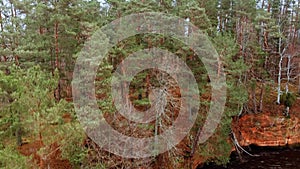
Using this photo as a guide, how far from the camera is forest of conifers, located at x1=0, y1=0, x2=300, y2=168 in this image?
384 inches

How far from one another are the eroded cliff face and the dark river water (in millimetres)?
478

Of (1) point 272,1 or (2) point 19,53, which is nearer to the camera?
(2) point 19,53

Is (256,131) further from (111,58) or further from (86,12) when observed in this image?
(86,12)

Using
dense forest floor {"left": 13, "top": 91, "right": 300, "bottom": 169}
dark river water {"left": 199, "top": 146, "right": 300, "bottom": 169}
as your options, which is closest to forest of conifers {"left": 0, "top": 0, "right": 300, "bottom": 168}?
dense forest floor {"left": 13, "top": 91, "right": 300, "bottom": 169}

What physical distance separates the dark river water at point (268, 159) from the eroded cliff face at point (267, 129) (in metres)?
0.48

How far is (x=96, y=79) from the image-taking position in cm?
1113

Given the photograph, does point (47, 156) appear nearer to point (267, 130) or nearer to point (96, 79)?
point (96, 79)

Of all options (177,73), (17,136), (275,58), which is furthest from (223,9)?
(17,136)

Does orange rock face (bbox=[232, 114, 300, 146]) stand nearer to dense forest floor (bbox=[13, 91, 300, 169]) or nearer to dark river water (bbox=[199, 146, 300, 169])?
dense forest floor (bbox=[13, 91, 300, 169])

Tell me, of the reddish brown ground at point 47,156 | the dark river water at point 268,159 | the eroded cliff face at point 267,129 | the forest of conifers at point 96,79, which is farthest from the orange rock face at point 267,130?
the reddish brown ground at point 47,156

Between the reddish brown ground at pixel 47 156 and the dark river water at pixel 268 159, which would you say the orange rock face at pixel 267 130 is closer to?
the dark river water at pixel 268 159

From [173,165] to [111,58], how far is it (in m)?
5.78

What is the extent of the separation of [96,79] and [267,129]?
1240cm

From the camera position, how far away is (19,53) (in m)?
12.4
